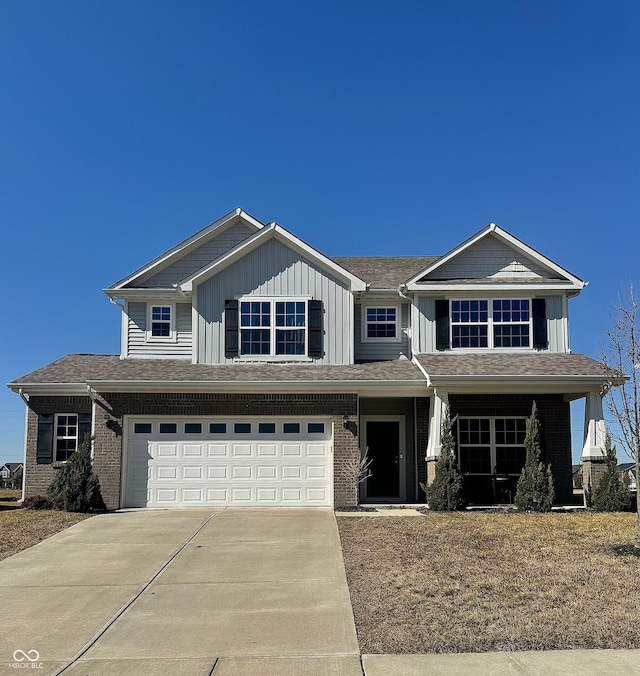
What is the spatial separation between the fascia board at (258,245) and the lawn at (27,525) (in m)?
6.66

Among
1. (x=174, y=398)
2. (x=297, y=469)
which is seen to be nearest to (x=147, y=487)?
(x=174, y=398)

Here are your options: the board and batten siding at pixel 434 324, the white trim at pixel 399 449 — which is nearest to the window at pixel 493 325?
the board and batten siding at pixel 434 324

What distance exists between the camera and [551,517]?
16.5 meters

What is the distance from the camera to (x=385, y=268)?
2370cm

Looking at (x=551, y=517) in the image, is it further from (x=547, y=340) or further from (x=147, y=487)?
(x=147, y=487)

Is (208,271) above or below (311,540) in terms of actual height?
above

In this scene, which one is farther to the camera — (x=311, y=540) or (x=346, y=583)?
(x=311, y=540)

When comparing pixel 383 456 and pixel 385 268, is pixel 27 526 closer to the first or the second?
pixel 383 456

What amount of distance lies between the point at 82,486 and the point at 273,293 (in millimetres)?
6936

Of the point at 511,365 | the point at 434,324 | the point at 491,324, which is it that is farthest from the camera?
the point at 434,324

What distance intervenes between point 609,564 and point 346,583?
3969 millimetres

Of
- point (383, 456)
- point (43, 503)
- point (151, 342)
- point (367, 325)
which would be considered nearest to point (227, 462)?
point (151, 342)

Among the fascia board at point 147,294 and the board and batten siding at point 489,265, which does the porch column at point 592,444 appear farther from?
the fascia board at point 147,294

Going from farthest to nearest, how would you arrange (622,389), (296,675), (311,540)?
(311,540)
(622,389)
(296,675)
